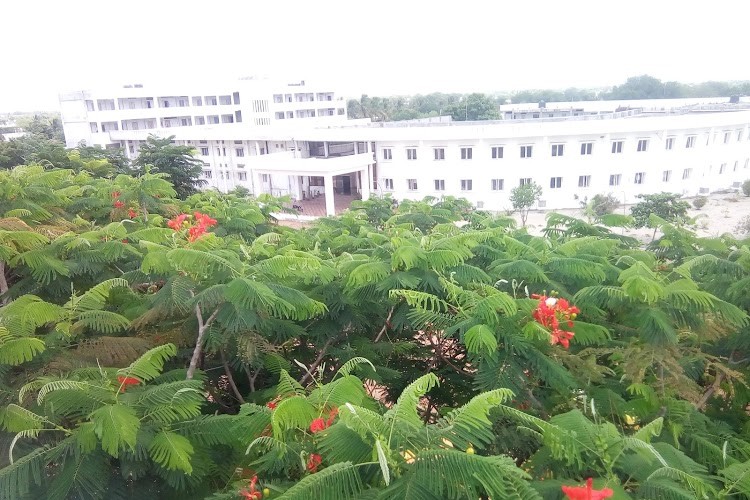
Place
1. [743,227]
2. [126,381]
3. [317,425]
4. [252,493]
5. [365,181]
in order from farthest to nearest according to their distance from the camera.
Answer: [365,181]
[743,227]
[126,381]
[317,425]
[252,493]

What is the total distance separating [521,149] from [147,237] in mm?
25086

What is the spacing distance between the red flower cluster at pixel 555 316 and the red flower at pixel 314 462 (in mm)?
1711

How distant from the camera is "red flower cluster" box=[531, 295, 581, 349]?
11.2 feet

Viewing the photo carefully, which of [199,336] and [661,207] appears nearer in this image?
[199,336]

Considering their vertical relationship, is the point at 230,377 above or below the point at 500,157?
above

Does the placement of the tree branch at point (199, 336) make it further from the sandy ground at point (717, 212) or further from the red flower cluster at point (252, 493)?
the sandy ground at point (717, 212)

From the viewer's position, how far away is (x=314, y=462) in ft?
8.07

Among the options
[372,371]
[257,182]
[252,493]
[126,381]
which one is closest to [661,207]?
[257,182]

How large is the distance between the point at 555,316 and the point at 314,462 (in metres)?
1.89

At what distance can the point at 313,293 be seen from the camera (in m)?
4.51

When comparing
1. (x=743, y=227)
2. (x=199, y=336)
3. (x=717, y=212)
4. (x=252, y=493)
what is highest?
(x=199, y=336)

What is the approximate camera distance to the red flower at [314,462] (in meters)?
2.45

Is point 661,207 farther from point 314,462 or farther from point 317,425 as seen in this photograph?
point 314,462

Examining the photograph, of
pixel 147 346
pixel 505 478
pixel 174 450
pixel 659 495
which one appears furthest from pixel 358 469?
pixel 147 346
